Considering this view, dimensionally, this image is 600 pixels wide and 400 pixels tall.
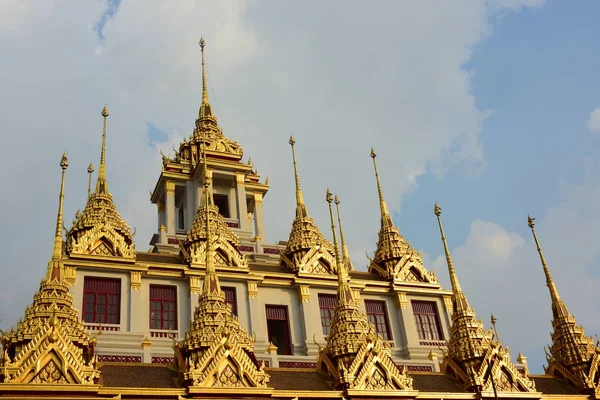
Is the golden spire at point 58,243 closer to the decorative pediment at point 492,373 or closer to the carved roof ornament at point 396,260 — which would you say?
the decorative pediment at point 492,373

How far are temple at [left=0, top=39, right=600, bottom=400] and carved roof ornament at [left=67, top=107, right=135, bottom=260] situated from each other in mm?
74

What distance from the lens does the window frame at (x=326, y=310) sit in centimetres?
3144

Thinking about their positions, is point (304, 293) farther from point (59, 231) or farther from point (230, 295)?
point (59, 231)

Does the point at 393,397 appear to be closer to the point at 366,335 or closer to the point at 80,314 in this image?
the point at 366,335

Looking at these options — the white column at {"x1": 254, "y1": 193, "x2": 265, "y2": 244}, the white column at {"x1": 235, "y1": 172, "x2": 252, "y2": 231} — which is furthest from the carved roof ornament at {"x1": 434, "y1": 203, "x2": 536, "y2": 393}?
the white column at {"x1": 235, "y1": 172, "x2": 252, "y2": 231}

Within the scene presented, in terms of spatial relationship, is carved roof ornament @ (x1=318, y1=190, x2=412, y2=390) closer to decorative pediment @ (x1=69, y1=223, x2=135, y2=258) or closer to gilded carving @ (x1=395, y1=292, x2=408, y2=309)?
gilded carving @ (x1=395, y1=292, x2=408, y2=309)

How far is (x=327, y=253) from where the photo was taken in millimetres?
34688

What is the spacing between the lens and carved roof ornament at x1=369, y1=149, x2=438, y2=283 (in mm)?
35312

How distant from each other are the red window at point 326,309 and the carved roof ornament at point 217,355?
443 inches

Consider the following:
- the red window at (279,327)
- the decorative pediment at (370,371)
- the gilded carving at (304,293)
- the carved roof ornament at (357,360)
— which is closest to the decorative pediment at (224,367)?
the decorative pediment at (370,371)

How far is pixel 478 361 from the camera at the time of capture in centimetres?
2366

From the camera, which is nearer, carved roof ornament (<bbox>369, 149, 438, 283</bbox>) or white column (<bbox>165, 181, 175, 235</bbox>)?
carved roof ornament (<bbox>369, 149, 438, 283</bbox>)

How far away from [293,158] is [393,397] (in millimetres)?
21603

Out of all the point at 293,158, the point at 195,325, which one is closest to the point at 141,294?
the point at 195,325
